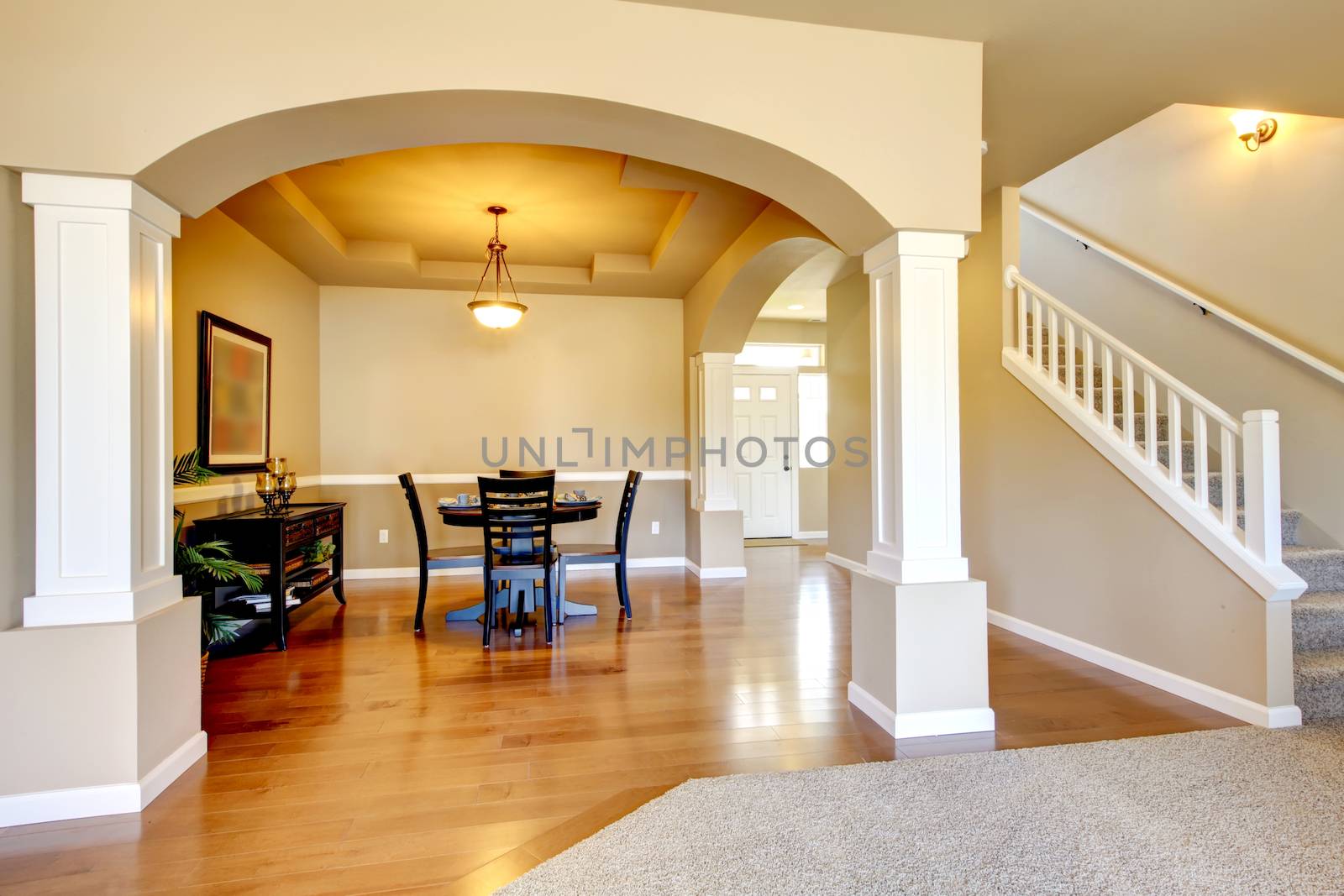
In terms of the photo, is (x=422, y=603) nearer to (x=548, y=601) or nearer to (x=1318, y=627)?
(x=548, y=601)

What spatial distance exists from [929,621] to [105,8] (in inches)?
132

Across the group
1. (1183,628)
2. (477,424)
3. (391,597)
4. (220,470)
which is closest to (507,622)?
(391,597)

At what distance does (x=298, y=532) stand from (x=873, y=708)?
3.30 metres

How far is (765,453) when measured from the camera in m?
7.82

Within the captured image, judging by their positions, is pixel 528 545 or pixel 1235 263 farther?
pixel 528 545

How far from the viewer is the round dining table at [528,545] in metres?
3.94

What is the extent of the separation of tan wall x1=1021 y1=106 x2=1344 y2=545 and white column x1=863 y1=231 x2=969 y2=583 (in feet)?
7.19

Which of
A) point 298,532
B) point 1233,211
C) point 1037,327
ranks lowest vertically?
point 298,532

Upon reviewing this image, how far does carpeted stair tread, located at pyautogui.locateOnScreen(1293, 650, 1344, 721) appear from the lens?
2.52 metres

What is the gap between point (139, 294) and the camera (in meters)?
2.12

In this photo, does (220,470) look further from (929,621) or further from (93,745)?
(929,621)

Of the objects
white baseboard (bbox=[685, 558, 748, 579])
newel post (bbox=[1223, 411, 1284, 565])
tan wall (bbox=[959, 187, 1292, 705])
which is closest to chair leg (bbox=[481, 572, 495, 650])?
white baseboard (bbox=[685, 558, 748, 579])

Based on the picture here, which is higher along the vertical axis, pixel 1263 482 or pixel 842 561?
pixel 1263 482

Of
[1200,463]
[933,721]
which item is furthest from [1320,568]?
[933,721]
